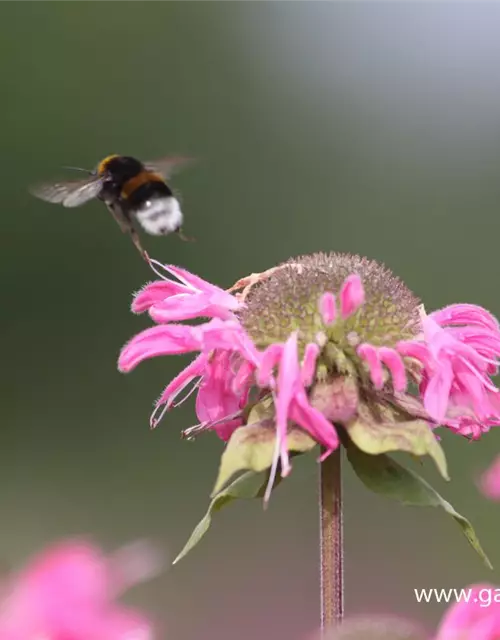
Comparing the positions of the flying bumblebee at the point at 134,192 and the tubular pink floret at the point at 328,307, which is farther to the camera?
the flying bumblebee at the point at 134,192

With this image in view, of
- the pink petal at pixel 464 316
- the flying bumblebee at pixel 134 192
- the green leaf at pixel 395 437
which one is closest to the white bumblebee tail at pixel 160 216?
the flying bumblebee at pixel 134 192

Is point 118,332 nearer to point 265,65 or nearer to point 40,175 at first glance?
point 40,175

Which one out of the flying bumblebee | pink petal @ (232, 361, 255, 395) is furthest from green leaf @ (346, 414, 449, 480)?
the flying bumblebee

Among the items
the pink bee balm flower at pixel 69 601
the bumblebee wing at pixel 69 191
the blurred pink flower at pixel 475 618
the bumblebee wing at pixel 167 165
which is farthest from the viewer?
the bumblebee wing at pixel 167 165

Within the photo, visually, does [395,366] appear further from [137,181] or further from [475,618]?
[137,181]

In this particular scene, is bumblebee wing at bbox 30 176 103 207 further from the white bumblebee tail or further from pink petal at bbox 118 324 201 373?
pink petal at bbox 118 324 201 373

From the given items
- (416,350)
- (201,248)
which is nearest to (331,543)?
(416,350)

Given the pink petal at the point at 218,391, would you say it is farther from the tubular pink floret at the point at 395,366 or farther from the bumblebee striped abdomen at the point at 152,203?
the bumblebee striped abdomen at the point at 152,203
